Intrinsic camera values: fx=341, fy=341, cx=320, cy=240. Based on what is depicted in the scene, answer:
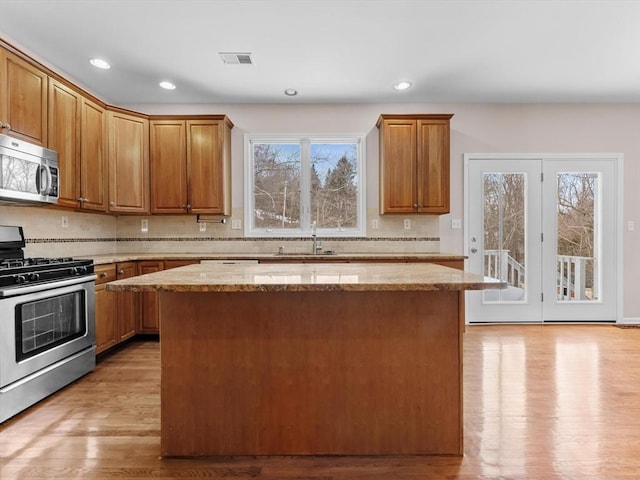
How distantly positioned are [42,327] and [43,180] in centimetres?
108

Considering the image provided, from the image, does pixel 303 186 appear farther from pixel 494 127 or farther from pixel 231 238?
pixel 494 127

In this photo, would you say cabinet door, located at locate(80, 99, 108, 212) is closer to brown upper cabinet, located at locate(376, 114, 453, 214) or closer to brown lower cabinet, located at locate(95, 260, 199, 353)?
brown lower cabinet, located at locate(95, 260, 199, 353)

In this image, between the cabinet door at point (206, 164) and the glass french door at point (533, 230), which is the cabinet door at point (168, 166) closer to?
the cabinet door at point (206, 164)

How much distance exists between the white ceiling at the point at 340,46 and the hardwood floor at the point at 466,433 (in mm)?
2666

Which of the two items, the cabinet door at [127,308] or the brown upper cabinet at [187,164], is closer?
the cabinet door at [127,308]

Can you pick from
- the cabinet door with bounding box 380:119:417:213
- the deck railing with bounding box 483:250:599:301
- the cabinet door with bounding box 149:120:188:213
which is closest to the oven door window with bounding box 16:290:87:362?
the cabinet door with bounding box 149:120:188:213

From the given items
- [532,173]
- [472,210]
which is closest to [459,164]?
[472,210]

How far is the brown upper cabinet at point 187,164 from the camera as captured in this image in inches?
146

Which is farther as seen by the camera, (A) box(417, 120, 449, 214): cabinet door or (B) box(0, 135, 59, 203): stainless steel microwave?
(A) box(417, 120, 449, 214): cabinet door

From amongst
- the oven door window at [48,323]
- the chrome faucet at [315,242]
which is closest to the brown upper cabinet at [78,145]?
the oven door window at [48,323]

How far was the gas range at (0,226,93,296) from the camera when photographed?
204 centimetres

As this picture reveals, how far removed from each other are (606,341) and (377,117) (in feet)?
11.0

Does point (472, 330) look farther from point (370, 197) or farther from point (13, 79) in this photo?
point (13, 79)

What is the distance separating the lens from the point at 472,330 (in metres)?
3.81
